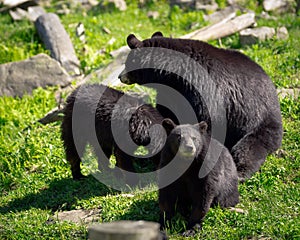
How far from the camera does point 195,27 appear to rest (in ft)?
42.4

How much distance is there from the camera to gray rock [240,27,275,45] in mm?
11452

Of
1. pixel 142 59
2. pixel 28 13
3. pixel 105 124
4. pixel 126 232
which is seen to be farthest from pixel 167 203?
pixel 28 13

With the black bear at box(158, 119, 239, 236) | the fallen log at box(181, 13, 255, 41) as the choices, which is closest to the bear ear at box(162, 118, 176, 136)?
the black bear at box(158, 119, 239, 236)

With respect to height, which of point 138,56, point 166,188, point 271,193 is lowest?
point 271,193

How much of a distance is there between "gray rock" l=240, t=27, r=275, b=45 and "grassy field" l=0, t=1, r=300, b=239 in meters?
0.17

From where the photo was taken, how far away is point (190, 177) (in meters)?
6.02

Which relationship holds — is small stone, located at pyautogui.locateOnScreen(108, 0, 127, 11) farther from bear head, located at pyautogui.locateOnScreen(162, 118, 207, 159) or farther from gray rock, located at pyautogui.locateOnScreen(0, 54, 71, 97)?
bear head, located at pyautogui.locateOnScreen(162, 118, 207, 159)

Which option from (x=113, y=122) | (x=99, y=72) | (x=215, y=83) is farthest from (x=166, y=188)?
(x=99, y=72)

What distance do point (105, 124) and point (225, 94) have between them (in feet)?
5.68

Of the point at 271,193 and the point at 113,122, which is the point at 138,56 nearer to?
the point at 113,122

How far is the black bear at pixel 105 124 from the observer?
7.46 meters

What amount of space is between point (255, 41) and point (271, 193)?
538cm

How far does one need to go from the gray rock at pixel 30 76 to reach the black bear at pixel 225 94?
13.0 ft

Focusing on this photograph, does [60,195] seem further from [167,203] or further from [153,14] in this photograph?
[153,14]
